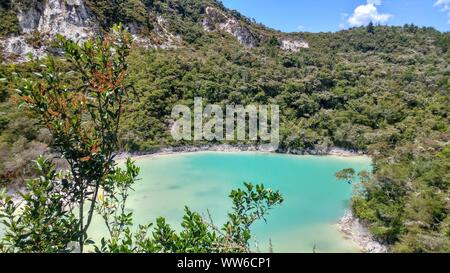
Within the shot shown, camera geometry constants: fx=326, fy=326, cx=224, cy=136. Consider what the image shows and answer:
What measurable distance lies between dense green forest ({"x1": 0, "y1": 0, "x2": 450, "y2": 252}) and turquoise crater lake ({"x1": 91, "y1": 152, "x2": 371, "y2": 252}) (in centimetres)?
206

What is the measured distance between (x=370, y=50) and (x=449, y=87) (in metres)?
32.0

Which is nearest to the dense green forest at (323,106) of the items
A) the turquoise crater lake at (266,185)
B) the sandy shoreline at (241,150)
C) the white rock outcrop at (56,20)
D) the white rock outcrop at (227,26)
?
the sandy shoreline at (241,150)

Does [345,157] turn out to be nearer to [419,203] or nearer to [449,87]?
[449,87]

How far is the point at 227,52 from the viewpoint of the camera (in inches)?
1763

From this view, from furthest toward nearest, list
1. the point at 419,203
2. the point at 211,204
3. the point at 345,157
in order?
the point at 345,157, the point at 211,204, the point at 419,203

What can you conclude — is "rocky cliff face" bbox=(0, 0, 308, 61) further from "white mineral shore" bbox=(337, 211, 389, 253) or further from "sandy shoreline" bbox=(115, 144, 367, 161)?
"white mineral shore" bbox=(337, 211, 389, 253)

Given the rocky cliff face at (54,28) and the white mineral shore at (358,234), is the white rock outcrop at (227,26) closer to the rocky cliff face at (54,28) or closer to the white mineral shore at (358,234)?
the rocky cliff face at (54,28)

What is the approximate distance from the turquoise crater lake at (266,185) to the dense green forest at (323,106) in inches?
81.2

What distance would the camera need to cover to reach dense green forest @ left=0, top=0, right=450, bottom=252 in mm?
13492

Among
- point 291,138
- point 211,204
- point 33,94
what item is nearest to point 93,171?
point 33,94

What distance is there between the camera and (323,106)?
3578 cm

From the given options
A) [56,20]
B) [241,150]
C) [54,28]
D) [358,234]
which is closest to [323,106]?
[241,150]

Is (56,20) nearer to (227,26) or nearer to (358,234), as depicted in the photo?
(227,26)

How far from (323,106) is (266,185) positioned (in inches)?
741
